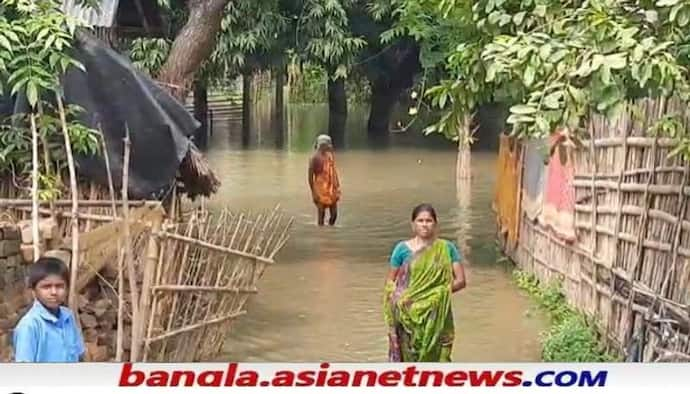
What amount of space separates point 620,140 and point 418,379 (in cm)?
254

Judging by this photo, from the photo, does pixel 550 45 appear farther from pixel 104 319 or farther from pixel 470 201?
pixel 470 201

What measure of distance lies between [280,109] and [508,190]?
3.75m

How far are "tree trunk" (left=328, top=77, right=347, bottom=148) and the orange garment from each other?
1.08m

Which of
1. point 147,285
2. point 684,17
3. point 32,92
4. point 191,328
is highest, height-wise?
point 684,17

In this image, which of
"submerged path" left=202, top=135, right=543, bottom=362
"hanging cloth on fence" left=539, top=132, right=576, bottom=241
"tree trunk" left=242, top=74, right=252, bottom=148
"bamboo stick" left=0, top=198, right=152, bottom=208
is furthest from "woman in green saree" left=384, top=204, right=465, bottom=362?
"tree trunk" left=242, top=74, right=252, bottom=148

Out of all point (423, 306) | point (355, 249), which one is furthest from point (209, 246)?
point (355, 249)

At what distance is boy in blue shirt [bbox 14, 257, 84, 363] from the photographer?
11.8ft

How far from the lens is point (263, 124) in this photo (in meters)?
13.3

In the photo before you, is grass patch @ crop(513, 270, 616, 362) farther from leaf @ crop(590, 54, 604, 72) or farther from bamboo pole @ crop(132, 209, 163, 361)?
leaf @ crop(590, 54, 604, 72)

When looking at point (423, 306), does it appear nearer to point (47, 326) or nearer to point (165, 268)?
point (165, 268)

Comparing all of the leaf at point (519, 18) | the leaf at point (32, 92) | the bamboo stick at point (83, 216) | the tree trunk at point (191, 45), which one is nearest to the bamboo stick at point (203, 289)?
the bamboo stick at point (83, 216)

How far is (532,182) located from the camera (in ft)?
26.7

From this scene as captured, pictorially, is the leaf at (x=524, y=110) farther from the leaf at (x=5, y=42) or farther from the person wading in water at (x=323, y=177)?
the person wading in water at (x=323, y=177)

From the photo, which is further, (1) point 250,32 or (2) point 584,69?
(1) point 250,32
